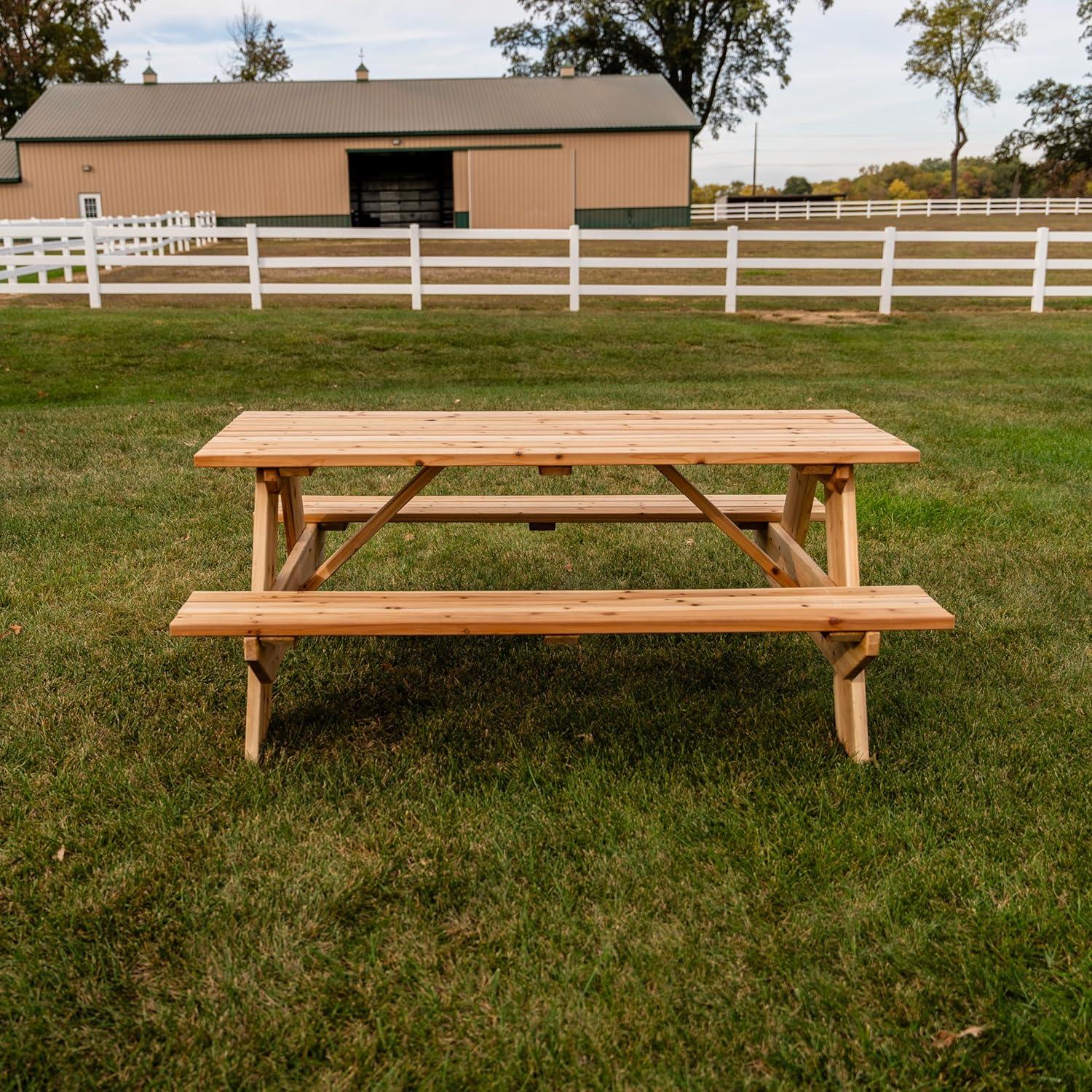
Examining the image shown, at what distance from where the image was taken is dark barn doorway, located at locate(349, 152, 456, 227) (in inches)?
1479

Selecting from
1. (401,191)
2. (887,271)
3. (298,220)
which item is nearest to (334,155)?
(298,220)

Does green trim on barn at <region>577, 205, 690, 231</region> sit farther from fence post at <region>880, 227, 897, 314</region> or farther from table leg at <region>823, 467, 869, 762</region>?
table leg at <region>823, 467, 869, 762</region>

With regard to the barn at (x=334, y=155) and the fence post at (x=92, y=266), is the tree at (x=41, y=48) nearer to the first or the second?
the barn at (x=334, y=155)

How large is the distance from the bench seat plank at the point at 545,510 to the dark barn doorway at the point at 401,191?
34.7 meters

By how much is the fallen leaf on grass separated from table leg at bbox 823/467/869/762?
3.53 feet

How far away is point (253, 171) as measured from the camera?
3528 centimetres

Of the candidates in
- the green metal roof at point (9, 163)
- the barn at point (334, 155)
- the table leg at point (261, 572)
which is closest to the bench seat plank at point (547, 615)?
the table leg at point (261, 572)

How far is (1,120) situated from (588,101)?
28837 millimetres

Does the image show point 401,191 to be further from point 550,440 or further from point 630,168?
point 550,440

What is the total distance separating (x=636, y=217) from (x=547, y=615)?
35254mm

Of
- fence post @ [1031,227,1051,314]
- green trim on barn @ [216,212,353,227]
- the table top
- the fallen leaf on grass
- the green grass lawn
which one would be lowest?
the fallen leaf on grass

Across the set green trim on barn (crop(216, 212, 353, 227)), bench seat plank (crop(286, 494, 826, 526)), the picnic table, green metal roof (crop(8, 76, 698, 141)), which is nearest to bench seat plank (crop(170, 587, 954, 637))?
the picnic table

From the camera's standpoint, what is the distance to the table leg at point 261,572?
10.5 ft

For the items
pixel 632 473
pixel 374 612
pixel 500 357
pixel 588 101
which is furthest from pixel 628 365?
pixel 588 101
